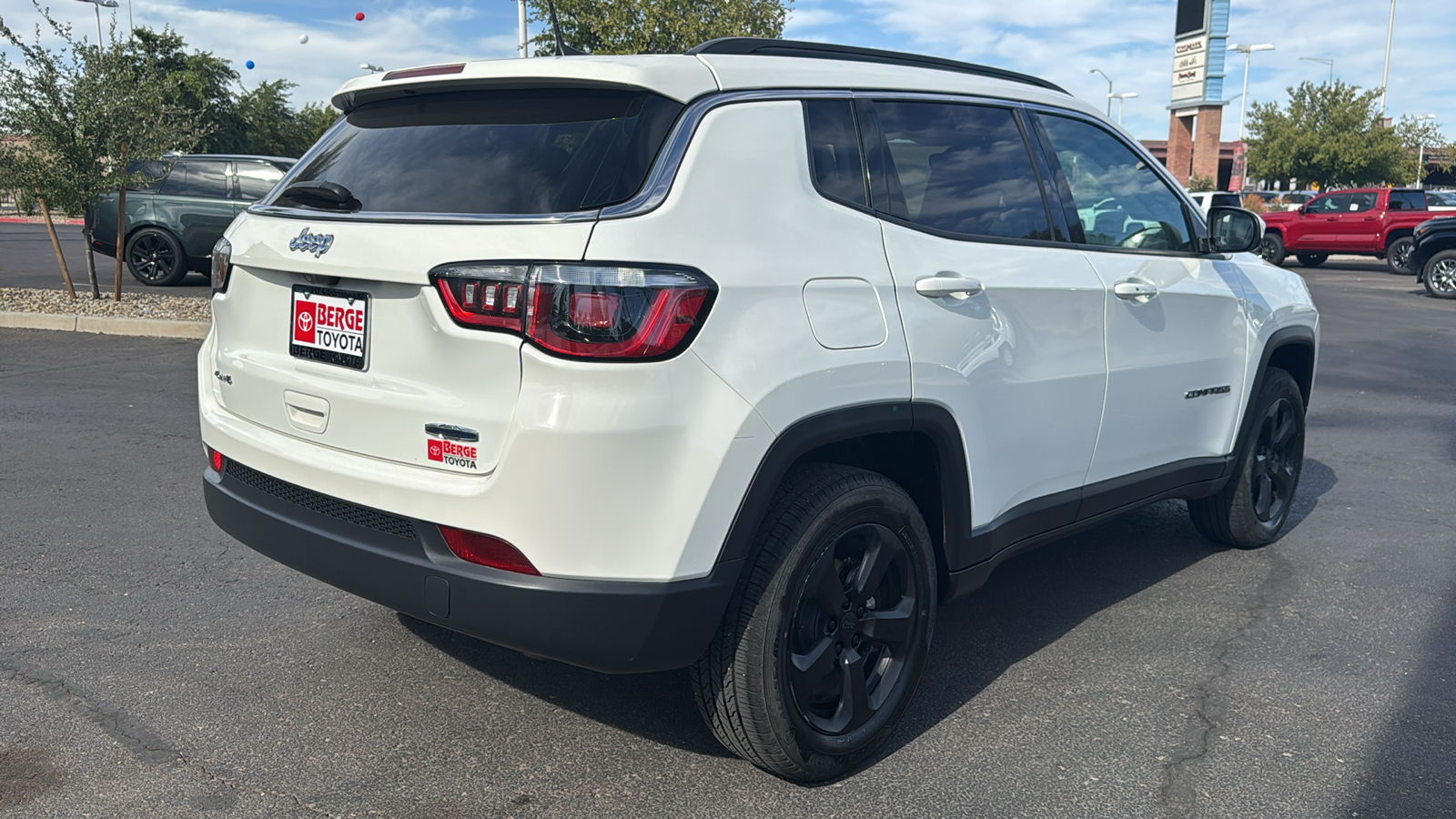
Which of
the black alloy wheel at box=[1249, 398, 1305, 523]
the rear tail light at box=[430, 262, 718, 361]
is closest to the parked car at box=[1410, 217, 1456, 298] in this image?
the black alloy wheel at box=[1249, 398, 1305, 523]

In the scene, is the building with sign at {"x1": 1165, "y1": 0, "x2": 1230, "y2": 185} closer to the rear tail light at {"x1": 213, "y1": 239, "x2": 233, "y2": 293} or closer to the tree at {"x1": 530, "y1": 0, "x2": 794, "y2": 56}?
the tree at {"x1": 530, "y1": 0, "x2": 794, "y2": 56}

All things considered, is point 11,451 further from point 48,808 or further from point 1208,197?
point 1208,197

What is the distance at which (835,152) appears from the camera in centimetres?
297

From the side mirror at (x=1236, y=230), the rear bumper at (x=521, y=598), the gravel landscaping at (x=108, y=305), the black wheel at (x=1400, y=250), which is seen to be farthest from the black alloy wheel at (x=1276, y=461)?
the black wheel at (x=1400, y=250)

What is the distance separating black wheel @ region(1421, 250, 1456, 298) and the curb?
1805 cm

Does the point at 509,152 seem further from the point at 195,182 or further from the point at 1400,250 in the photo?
the point at 1400,250

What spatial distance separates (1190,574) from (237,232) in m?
3.75

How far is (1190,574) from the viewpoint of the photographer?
4.68 m

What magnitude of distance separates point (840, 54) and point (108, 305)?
431 inches

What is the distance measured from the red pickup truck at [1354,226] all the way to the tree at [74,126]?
2003cm

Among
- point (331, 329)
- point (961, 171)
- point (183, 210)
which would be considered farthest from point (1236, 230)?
point (183, 210)

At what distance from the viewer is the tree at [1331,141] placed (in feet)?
140

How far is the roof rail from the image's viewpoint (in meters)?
3.01

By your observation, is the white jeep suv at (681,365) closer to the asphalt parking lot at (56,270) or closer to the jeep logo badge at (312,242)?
the jeep logo badge at (312,242)
